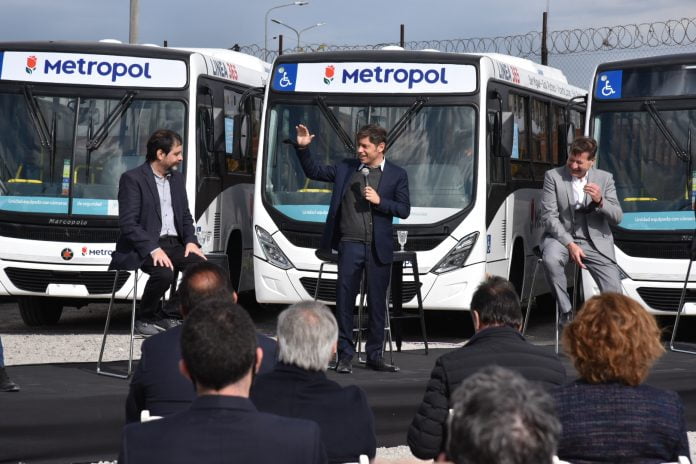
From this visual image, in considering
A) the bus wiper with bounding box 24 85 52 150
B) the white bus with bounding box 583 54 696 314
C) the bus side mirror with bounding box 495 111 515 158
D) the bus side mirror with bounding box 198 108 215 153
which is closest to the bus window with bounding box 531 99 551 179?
the bus side mirror with bounding box 495 111 515 158

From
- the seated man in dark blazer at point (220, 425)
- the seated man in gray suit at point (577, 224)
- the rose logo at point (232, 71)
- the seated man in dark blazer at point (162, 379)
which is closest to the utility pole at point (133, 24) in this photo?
the rose logo at point (232, 71)

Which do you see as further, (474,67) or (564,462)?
(474,67)

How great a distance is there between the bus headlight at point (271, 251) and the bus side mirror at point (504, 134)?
2.34 metres

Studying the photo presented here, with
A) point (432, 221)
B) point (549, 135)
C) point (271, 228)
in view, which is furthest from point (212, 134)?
point (549, 135)

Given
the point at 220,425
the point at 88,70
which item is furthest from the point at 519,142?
the point at 220,425

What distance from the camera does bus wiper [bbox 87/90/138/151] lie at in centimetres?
1420

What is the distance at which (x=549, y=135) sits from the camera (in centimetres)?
1692

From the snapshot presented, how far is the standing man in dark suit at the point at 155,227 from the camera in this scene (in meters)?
9.59

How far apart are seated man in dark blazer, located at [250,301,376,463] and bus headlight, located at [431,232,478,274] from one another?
8.78 m

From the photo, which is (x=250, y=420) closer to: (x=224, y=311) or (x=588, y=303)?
(x=224, y=311)

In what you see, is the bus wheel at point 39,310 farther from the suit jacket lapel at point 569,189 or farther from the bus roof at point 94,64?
the suit jacket lapel at point 569,189

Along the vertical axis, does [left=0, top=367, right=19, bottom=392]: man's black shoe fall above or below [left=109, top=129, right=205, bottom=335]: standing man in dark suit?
below

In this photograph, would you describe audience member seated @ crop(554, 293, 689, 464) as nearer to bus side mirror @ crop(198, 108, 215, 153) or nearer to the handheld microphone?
the handheld microphone

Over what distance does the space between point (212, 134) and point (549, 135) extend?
428cm
